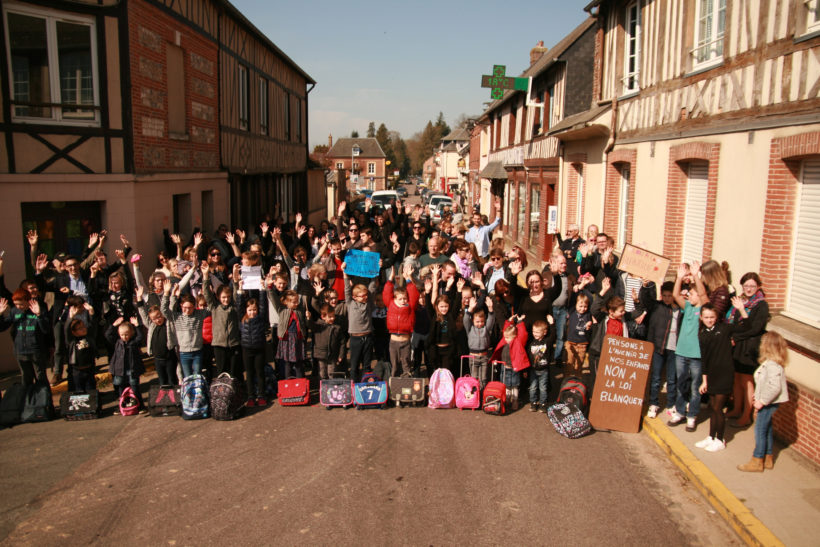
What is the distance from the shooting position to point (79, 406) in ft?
26.3

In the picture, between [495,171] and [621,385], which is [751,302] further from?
[495,171]

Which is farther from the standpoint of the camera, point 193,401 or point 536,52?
point 536,52

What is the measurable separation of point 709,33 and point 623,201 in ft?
15.6

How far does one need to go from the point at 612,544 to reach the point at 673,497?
124 cm

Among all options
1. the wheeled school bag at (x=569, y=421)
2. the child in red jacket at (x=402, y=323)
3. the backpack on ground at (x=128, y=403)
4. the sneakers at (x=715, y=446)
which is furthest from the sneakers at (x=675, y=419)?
the backpack on ground at (x=128, y=403)

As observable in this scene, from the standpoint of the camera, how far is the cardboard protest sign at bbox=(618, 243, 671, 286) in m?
7.75

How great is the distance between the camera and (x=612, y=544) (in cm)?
520

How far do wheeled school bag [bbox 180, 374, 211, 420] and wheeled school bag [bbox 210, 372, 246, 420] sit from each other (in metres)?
0.12

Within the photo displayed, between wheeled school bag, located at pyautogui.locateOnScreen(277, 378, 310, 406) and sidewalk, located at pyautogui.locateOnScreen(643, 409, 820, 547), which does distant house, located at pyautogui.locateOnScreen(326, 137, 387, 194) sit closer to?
wheeled school bag, located at pyautogui.locateOnScreen(277, 378, 310, 406)

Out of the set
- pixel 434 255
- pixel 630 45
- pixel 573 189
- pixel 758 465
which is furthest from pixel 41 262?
pixel 573 189

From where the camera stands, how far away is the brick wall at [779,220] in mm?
7285

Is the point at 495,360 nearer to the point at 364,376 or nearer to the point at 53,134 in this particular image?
the point at 364,376

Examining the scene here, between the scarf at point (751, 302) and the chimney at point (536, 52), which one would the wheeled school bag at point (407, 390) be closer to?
the scarf at point (751, 302)

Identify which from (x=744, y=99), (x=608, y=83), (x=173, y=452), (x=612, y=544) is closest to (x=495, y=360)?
(x=612, y=544)
